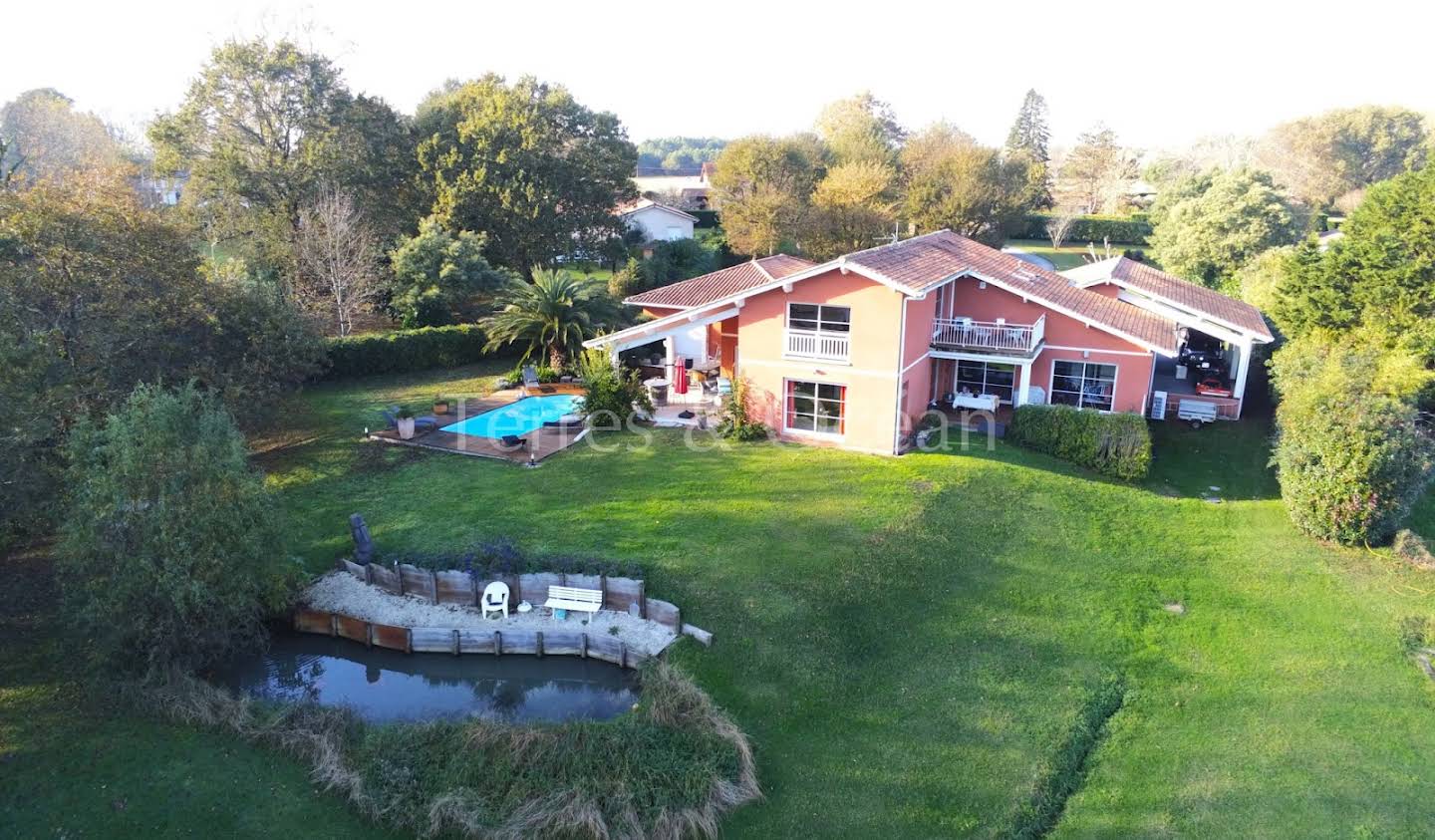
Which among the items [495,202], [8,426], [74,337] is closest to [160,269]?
[74,337]

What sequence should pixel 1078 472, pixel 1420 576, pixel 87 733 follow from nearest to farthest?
pixel 87 733 → pixel 1420 576 → pixel 1078 472

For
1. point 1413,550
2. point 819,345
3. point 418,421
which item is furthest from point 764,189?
point 1413,550

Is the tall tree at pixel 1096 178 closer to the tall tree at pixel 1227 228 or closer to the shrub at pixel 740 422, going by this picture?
the tall tree at pixel 1227 228

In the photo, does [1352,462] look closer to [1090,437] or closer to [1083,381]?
[1090,437]

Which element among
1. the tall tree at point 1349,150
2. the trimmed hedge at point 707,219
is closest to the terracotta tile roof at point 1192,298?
the trimmed hedge at point 707,219

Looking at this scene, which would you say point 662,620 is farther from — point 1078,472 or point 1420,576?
point 1420,576

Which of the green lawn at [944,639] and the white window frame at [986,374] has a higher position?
the white window frame at [986,374]
